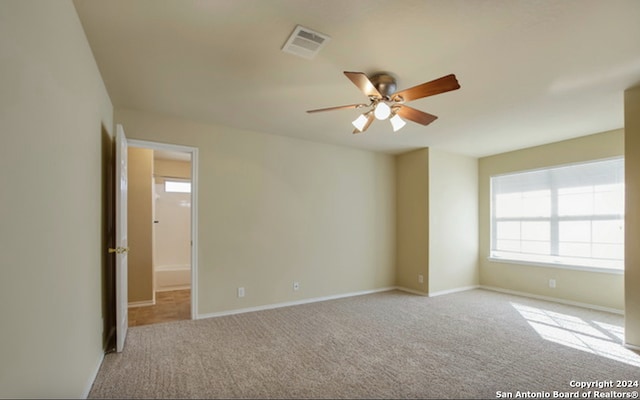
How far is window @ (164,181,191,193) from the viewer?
243 inches

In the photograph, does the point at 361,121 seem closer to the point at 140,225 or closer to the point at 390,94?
the point at 390,94

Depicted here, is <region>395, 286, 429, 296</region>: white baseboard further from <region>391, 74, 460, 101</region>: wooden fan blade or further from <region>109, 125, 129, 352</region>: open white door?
<region>109, 125, 129, 352</region>: open white door

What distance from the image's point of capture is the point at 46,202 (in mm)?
1461

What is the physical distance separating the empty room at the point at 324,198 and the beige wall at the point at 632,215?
0.06 feet

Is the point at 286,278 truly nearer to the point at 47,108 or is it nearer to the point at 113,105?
the point at 113,105

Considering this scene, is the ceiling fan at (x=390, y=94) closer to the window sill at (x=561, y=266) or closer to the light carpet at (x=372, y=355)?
the light carpet at (x=372, y=355)

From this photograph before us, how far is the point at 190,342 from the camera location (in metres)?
3.05

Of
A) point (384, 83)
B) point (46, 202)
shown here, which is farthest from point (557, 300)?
point (46, 202)

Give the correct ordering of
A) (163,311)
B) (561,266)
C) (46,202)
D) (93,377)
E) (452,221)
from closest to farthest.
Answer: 1. (46,202)
2. (93,377)
3. (163,311)
4. (561,266)
5. (452,221)

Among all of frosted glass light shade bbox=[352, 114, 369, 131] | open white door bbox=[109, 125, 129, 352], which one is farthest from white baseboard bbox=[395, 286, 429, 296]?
open white door bbox=[109, 125, 129, 352]

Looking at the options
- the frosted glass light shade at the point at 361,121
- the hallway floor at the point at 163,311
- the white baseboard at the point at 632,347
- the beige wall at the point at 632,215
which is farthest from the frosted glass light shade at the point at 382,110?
the hallway floor at the point at 163,311

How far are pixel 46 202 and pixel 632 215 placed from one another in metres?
4.42

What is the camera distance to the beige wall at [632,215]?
2.84 m

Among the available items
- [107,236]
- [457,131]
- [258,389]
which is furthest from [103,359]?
[457,131]
